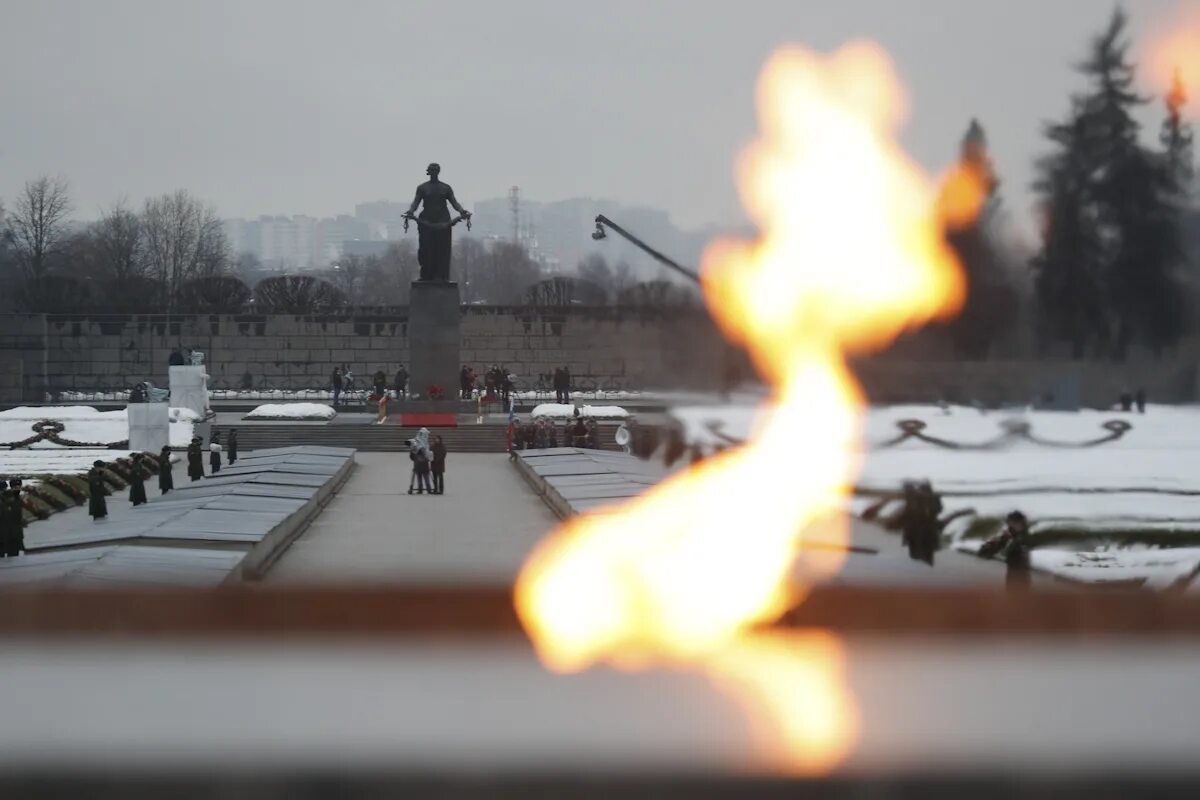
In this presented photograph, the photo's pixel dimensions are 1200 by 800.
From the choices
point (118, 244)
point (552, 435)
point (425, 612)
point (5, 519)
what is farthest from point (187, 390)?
point (425, 612)

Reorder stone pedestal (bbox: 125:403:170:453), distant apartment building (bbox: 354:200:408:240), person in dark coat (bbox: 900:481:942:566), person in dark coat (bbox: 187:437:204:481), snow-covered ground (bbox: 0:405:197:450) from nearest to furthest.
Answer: person in dark coat (bbox: 900:481:942:566) → distant apartment building (bbox: 354:200:408:240) → person in dark coat (bbox: 187:437:204:481) → stone pedestal (bbox: 125:403:170:453) → snow-covered ground (bbox: 0:405:197:450)

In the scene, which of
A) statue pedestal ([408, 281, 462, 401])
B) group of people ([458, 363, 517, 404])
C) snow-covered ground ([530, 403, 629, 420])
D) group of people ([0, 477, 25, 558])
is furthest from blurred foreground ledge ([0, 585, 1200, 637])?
group of people ([458, 363, 517, 404])

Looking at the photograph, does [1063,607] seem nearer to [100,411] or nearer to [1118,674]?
[1118,674]

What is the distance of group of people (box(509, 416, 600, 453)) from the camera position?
23.5 metres

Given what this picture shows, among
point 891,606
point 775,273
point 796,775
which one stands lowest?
point 796,775

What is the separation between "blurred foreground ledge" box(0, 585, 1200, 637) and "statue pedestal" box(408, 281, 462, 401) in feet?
80.6

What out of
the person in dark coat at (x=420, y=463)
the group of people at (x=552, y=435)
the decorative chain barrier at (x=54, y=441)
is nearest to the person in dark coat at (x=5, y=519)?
the person in dark coat at (x=420, y=463)

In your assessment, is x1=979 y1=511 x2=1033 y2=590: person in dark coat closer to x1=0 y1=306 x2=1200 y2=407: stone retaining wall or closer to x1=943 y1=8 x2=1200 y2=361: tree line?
x1=943 y1=8 x2=1200 y2=361: tree line

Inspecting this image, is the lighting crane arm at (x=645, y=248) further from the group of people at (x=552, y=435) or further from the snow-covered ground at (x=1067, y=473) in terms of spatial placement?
the group of people at (x=552, y=435)

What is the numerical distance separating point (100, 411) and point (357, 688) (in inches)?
1117

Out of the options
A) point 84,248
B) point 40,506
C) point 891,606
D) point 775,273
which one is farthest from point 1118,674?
point 40,506

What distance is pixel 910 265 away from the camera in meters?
4.49

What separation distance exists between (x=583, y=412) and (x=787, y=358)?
22.3 m

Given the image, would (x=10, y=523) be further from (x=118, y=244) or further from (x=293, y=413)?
(x=293, y=413)
